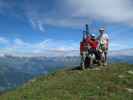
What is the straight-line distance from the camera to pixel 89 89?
95.1 feet

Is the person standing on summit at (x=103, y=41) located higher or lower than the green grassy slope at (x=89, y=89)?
higher

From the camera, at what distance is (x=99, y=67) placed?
40688 mm

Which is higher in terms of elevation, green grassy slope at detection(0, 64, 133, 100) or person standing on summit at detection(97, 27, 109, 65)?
person standing on summit at detection(97, 27, 109, 65)

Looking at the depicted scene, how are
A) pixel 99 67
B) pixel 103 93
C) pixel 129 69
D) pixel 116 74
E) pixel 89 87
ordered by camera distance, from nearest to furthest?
pixel 103 93, pixel 89 87, pixel 116 74, pixel 129 69, pixel 99 67

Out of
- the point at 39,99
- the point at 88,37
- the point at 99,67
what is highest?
the point at 88,37

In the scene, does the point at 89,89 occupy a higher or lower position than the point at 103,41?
lower

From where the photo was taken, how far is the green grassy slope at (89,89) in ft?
86.0

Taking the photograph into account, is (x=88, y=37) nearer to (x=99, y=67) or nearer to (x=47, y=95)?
(x=99, y=67)

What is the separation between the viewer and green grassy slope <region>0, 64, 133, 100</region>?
26.2 m

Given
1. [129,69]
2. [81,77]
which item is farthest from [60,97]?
[129,69]

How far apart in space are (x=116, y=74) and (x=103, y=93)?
8323mm

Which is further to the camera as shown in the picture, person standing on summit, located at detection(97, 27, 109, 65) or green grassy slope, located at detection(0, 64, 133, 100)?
person standing on summit, located at detection(97, 27, 109, 65)

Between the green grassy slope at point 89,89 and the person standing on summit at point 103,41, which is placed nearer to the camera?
the green grassy slope at point 89,89

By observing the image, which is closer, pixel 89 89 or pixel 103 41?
pixel 89 89
